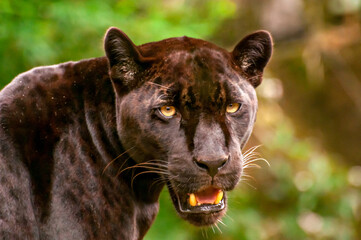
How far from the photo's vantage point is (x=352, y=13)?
988cm

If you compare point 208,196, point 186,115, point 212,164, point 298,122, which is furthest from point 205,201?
point 298,122

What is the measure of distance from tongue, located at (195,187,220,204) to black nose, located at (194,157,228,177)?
0.74ft

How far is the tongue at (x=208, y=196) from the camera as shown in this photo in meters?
3.60

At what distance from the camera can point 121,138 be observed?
12.0 ft

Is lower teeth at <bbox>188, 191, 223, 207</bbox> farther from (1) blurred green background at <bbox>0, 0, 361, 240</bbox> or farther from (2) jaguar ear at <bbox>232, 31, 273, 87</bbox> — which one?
(1) blurred green background at <bbox>0, 0, 361, 240</bbox>

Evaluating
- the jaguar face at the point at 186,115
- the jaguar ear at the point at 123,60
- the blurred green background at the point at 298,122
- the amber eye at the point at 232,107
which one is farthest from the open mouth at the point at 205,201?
the blurred green background at the point at 298,122

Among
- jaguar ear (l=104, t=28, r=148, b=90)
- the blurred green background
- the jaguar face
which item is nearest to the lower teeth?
the jaguar face

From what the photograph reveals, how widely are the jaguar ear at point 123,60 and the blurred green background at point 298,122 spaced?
464 cm

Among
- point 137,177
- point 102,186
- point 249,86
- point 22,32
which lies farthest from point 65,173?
point 22,32

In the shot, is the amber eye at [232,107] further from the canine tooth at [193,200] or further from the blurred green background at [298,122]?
the blurred green background at [298,122]

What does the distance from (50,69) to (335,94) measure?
706 cm

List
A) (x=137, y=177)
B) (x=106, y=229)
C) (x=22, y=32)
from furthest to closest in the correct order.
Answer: (x=22, y=32) < (x=137, y=177) < (x=106, y=229)

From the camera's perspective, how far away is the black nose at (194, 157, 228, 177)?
3.36 metres

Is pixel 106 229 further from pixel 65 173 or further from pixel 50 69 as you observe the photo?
pixel 50 69
